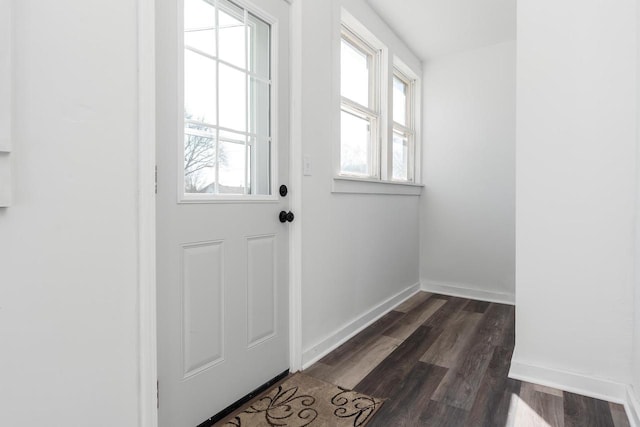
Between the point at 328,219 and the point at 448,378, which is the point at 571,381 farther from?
the point at 328,219

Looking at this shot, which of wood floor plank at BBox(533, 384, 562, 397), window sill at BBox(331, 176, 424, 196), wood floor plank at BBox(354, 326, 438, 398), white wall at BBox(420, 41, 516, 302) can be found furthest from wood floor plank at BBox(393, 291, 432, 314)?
wood floor plank at BBox(533, 384, 562, 397)

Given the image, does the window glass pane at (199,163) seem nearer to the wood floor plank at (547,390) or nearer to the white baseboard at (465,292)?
the wood floor plank at (547,390)

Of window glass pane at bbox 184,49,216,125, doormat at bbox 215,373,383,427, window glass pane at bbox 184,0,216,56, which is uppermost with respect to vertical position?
window glass pane at bbox 184,0,216,56

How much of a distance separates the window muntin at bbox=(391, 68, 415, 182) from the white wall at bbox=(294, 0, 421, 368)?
655 millimetres

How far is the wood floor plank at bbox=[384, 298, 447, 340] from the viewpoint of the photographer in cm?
258

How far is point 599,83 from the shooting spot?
1740 mm

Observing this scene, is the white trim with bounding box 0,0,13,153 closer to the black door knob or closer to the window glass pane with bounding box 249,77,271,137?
the window glass pane with bounding box 249,77,271,137

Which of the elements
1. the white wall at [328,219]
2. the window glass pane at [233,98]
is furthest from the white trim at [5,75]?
the white wall at [328,219]

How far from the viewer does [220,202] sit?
1554mm

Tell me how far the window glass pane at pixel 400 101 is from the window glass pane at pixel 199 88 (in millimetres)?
2276

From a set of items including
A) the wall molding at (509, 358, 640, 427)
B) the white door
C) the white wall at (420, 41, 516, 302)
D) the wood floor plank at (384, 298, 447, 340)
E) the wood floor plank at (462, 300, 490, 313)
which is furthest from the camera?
the white wall at (420, 41, 516, 302)

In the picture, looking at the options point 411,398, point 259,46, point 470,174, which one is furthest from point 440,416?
point 470,174

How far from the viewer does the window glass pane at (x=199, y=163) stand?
144cm

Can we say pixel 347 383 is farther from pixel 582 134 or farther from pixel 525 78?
pixel 525 78
